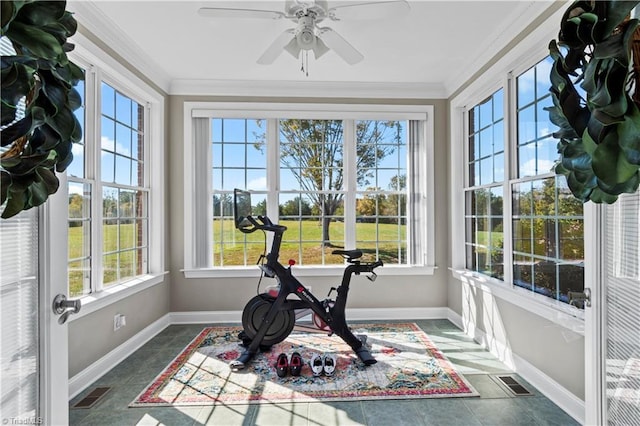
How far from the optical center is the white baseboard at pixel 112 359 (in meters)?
2.39

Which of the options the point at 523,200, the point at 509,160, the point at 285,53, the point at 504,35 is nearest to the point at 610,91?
the point at 523,200

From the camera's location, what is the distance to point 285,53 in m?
3.11

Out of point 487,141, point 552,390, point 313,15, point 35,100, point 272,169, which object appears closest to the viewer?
point 35,100

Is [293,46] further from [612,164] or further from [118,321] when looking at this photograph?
[118,321]

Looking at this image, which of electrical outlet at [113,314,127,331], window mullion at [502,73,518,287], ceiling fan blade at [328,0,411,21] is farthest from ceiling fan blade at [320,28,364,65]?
electrical outlet at [113,314,127,331]

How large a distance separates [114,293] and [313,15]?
2675 mm

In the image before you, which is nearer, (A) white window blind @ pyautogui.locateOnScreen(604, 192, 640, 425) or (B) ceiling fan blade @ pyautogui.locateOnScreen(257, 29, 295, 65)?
(A) white window blind @ pyautogui.locateOnScreen(604, 192, 640, 425)

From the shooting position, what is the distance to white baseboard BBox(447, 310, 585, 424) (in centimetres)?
209

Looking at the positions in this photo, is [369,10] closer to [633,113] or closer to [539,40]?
[539,40]

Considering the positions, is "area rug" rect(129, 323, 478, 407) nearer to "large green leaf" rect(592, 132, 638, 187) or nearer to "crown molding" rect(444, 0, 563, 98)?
"large green leaf" rect(592, 132, 638, 187)

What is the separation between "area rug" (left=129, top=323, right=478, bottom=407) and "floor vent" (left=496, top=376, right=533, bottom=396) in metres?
0.29

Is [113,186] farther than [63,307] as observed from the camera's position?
Yes

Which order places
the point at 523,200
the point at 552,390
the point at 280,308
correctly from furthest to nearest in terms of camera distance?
the point at 280,308 < the point at 523,200 < the point at 552,390

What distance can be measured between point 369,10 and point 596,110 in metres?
1.70
